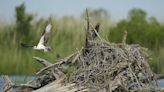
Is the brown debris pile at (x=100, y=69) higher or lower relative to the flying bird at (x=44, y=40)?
lower

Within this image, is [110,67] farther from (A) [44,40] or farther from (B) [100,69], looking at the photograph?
(A) [44,40]

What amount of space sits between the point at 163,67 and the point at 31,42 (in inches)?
183

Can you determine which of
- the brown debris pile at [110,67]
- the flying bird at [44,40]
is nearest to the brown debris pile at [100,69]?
the brown debris pile at [110,67]

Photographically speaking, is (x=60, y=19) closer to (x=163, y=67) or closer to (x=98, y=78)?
(x=163, y=67)

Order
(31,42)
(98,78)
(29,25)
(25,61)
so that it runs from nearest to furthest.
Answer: (98,78)
(25,61)
(31,42)
(29,25)

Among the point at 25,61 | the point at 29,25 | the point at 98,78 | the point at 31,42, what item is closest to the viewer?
the point at 98,78

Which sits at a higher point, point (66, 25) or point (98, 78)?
point (66, 25)

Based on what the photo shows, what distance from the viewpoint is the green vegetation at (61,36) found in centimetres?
2178

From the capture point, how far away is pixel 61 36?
24172 millimetres

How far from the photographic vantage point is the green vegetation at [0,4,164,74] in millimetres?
21781

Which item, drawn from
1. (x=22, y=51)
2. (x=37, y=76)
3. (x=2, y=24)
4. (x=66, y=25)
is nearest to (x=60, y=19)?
(x=66, y=25)

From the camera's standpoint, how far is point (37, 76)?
13.2 meters

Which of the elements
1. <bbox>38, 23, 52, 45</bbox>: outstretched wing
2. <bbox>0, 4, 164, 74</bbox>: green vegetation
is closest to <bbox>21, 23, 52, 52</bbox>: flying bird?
<bbox>38, 23, 52, 45</bbox>: outstretched wing

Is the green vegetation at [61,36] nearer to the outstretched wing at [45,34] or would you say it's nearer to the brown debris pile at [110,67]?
the outstretched wing at [45,34]
